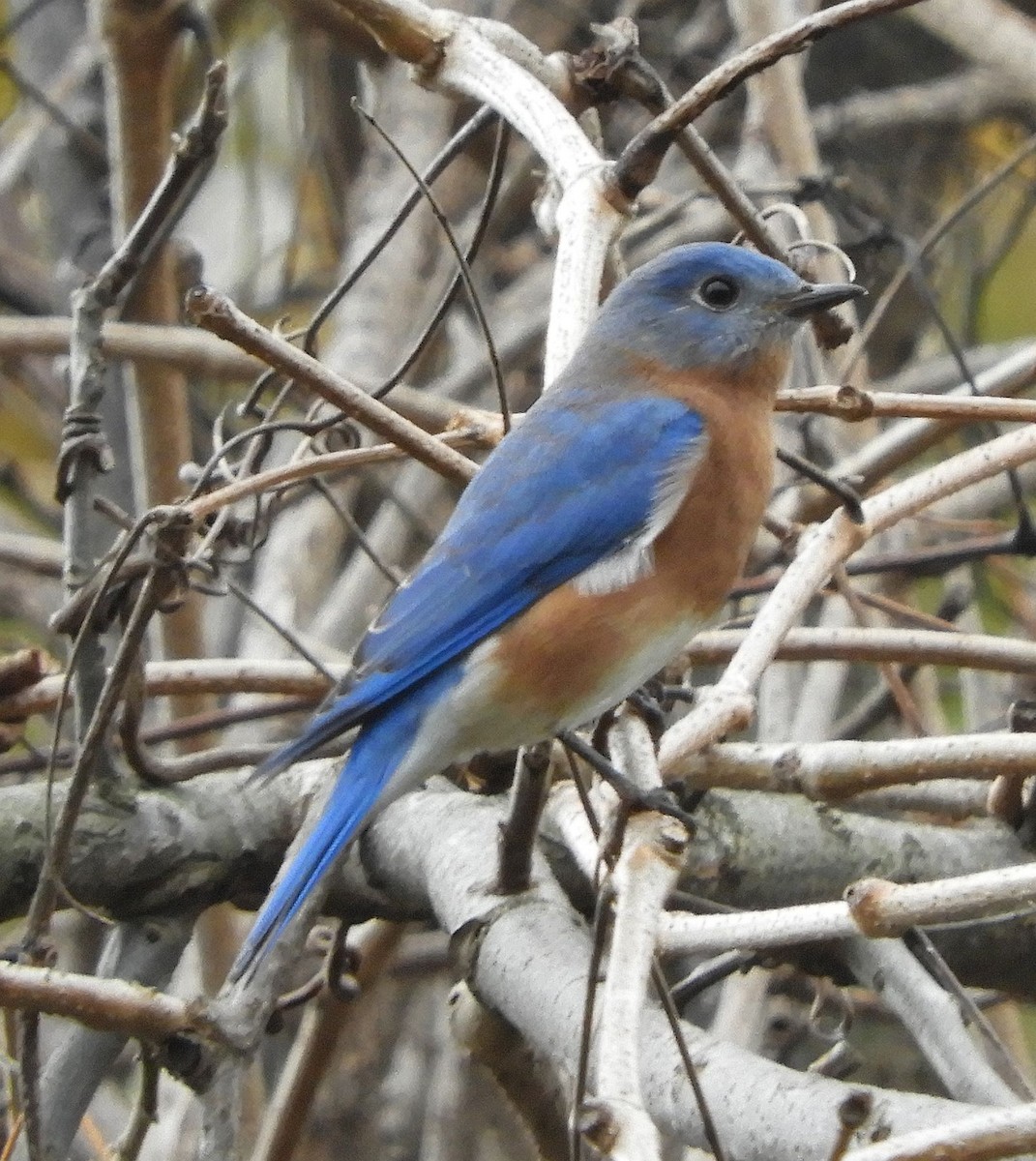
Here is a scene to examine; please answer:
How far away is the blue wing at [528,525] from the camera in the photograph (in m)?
2.75

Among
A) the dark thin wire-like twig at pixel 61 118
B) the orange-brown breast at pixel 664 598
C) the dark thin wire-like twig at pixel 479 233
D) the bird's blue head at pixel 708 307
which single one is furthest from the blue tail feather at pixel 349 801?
the dark thin wire-like twig at pixel 61 118

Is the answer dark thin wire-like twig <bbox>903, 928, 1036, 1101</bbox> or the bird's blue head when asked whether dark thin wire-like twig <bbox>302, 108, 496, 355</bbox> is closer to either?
the bird's blue head

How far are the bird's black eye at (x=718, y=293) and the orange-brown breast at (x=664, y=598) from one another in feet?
0.76

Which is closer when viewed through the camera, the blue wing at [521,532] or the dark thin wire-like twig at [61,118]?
the blue wing at [521,532]

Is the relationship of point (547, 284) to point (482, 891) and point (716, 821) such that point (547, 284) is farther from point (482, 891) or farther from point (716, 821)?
point (482, 891)

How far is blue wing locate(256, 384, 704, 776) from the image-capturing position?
9.02 ft

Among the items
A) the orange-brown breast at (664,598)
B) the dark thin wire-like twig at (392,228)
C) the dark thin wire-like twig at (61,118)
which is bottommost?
the orange-brown breast at (664,598)

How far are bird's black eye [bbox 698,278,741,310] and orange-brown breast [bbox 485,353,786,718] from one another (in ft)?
0.76

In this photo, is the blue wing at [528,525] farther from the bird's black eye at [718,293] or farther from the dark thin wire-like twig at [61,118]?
the dark thin wire-like twig at [61,118]

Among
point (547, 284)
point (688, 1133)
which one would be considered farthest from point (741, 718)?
point (547, 284)

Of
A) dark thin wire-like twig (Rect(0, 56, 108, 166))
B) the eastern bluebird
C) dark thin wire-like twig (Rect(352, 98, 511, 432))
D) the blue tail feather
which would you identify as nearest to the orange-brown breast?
the eastern bluebird

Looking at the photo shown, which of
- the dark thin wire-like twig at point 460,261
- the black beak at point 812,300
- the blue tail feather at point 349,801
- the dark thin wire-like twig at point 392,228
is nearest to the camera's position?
the blue tail feather at point 349,801

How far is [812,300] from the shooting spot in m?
2.91

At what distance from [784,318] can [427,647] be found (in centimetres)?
81
